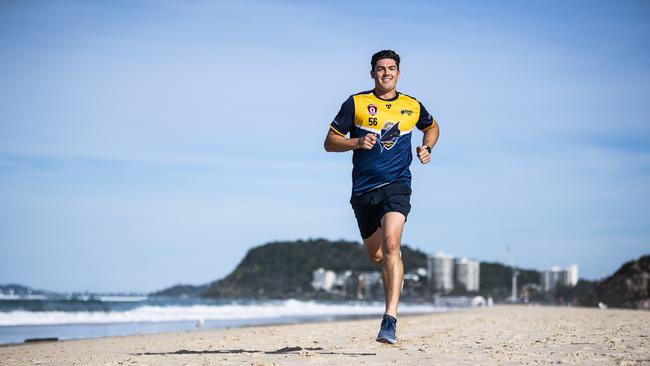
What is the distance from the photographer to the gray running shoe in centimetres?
671

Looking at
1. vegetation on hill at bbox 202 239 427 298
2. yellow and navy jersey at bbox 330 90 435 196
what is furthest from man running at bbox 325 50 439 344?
vegetation on hill at bbox 202 239 427 298

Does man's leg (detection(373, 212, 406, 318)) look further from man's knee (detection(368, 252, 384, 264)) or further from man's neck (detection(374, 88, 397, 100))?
man's neck (detection(374, 88, 397, 100))

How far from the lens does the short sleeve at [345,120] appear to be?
6.75m

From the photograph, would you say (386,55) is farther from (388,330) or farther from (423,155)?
(388,330)

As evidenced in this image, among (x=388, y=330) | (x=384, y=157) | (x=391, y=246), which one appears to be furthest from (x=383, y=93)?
(x=388, y=330)

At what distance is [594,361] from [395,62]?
9.01ft

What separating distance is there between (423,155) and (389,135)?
14.1 inches

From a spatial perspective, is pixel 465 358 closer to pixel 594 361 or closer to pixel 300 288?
pixel 594 361

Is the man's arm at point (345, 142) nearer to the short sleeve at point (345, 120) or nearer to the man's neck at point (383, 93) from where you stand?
the short sleeve at point (345, 120)

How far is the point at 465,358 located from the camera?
19.9 ft

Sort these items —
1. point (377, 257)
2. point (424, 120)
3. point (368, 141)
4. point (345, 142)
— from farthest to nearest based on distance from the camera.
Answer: point (424, 120)
point (377, 257)
point (345, 142)
point (368, 141)

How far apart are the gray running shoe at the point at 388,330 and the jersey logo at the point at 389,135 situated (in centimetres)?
136

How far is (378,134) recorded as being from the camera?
6.69 m

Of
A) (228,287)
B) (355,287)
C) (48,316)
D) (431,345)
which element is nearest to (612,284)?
(48,316)
